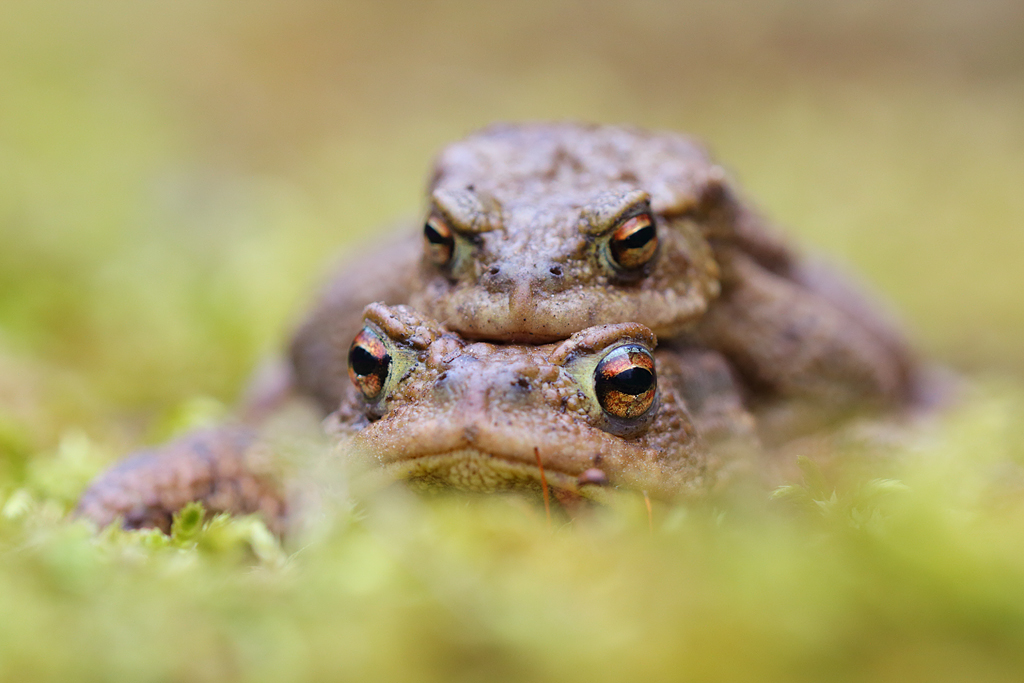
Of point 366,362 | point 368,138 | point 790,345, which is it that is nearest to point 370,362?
point 366,362

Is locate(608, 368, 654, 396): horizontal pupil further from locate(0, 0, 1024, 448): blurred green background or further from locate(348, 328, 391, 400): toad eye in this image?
locate(0, 0, 1024, 448): blurred green background

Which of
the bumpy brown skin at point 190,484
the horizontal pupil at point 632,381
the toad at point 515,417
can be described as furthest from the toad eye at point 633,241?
the bumpy brown skin at point 190,484

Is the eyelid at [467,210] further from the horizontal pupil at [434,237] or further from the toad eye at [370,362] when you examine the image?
the toad eye at [370,362]

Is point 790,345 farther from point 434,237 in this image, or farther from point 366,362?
point 366,362

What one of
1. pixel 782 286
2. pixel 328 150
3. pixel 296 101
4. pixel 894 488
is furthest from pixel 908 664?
pixel 296 101

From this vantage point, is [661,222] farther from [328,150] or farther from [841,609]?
[328,150]

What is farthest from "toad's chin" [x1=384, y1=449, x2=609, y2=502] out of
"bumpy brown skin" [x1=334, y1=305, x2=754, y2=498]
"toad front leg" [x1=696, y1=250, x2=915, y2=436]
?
"toad front leg" [x1=696, y1=250, x2=915, y2=436]
